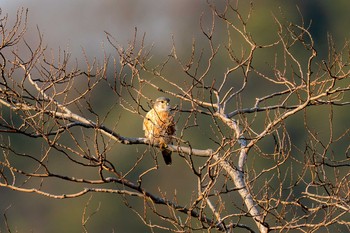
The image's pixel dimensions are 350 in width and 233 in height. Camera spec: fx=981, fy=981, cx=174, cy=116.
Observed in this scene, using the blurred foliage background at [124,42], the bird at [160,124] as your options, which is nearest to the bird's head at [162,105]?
the bird at [160,124]

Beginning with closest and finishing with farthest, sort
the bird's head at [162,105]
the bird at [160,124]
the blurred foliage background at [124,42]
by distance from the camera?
the bird at [160,124], the bird's head at [162,105], the blurred foliage background at [124,42]

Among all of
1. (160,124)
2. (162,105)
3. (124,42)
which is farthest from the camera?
(124,42)

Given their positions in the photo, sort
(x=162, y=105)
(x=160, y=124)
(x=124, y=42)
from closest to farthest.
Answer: (x=160, y=124) < (x=162, y=105) < (x=124, y=42)

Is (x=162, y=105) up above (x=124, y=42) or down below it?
below

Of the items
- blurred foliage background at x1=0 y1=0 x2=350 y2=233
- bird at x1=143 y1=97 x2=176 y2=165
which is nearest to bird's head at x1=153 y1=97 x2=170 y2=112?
bird at x1=143 y1=97 x2=176 y2=165

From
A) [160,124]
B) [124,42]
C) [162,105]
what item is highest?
[124,42]

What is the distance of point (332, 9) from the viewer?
46.0 meters

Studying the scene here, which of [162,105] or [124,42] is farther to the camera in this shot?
[124,42]

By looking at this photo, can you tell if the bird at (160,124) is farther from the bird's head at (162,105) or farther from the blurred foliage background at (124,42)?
the blurred foliage background at (124,42)

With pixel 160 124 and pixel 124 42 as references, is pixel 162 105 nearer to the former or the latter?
pixel 160 124

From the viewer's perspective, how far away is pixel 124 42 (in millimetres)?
40062

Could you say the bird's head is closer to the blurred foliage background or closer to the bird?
the bird

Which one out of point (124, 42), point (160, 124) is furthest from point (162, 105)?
point (124, 42)

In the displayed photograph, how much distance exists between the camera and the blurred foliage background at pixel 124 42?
1352 inches
